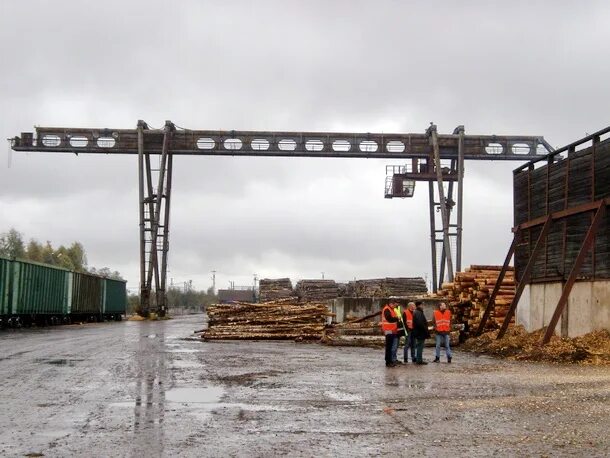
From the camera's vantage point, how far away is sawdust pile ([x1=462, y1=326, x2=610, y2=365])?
51.1 feet

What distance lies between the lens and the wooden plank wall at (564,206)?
1712 centimetres

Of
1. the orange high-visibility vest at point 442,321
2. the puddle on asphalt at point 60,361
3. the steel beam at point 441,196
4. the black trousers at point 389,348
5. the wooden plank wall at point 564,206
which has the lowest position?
the puddle on asphalt at point 60,361

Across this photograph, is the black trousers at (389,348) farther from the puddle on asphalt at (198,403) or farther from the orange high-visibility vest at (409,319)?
the puddle on asphalt at (198,403)

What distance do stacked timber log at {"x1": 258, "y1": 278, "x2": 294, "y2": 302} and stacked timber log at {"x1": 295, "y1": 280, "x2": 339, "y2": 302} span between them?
0.97 meters

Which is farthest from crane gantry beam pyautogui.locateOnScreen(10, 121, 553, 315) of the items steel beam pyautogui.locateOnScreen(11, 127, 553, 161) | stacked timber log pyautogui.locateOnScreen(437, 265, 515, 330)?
stacked timber log pyautogui.locateOnScreen(437, 265, 515, 330)

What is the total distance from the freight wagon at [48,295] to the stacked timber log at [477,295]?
62.1ft

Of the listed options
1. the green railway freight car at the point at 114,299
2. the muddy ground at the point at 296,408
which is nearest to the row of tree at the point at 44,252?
the green railway freight car at the point at 114,299

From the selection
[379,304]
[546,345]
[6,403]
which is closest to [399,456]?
[6,403]

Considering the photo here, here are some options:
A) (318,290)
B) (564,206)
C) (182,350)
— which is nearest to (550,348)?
(564,206)

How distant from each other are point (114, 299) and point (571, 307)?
138 ft

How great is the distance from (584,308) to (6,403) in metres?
13.1

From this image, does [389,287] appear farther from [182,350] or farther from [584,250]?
[584,250]

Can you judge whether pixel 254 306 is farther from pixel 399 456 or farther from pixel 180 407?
pixel 399 456

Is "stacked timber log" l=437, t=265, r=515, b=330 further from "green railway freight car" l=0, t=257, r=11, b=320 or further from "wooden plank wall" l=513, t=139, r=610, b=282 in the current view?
"green railway freight car" l=0, t=257, r=11, b=320
